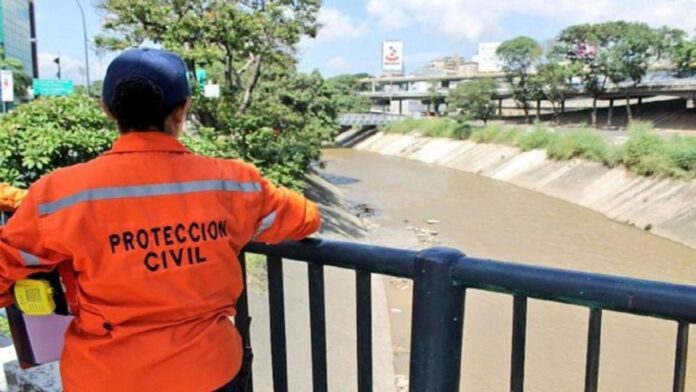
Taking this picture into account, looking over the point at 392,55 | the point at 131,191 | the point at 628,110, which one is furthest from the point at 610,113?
the point at 392,55

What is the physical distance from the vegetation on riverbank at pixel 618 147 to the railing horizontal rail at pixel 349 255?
24449 mm

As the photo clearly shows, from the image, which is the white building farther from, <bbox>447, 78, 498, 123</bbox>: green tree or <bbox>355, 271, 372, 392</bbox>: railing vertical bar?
<bbox>355, 271, 372, 392</bbox>: railing vertical bar

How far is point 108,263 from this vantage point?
145 cm

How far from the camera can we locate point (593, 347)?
156 centimetres

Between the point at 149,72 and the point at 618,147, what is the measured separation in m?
29.0

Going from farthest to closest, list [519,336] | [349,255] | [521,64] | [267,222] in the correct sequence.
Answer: [521,64]
[349,255]
[267,222]
[519,336]

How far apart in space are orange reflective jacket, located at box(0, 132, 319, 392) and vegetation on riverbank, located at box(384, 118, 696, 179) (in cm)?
2491

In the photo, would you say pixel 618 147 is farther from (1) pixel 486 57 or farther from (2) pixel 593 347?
(1) pixel 486 57

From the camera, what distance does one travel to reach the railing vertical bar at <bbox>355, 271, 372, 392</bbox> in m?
1.86

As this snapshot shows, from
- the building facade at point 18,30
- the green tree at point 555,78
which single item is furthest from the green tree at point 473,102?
the building facade at point 18,30

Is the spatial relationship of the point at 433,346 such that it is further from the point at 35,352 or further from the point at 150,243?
the point at 35,352

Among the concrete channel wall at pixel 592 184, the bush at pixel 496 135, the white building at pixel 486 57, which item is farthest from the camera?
the white building at pixel 486 57

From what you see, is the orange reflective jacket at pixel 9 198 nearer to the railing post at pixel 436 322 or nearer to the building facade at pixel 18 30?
the railing post at pixel 436 322

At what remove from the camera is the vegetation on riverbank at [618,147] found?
2365 cm
